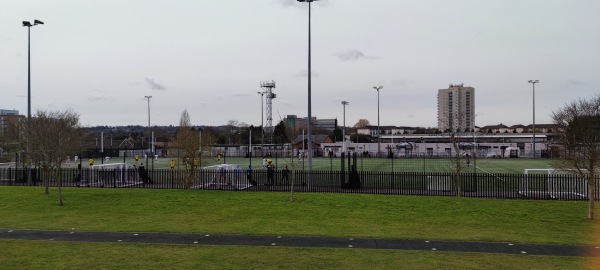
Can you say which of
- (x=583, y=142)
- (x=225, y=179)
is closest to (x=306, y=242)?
(x=583, y=142)

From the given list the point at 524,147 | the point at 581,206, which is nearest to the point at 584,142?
the point at 581,206

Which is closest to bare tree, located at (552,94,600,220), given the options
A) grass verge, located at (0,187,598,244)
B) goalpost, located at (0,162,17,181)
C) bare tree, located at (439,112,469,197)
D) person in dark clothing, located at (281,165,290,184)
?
grass verge, located at (0,187,598,244)

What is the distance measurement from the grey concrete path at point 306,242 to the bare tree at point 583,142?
185 inches

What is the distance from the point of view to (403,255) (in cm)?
1082

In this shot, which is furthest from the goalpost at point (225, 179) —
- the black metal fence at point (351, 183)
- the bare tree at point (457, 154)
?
the bare tree at point (457, 154)

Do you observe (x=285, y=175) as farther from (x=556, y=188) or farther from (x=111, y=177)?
(x=556, y=188)

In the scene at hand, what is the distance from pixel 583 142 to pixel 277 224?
34.3 feet

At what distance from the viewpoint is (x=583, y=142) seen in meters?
15.5

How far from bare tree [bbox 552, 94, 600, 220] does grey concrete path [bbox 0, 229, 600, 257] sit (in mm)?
4695

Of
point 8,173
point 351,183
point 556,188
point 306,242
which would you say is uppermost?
point 8,173

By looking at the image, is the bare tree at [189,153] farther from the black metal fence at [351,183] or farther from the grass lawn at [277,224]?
the grass lawn at [277,224]

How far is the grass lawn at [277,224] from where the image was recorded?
10242 millimetres

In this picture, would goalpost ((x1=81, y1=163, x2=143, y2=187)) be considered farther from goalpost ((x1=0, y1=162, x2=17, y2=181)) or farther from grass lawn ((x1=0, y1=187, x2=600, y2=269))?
grass lawn ((x1=0, y1=187, x2=600, y2=269))

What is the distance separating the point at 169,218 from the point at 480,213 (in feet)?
35.6
